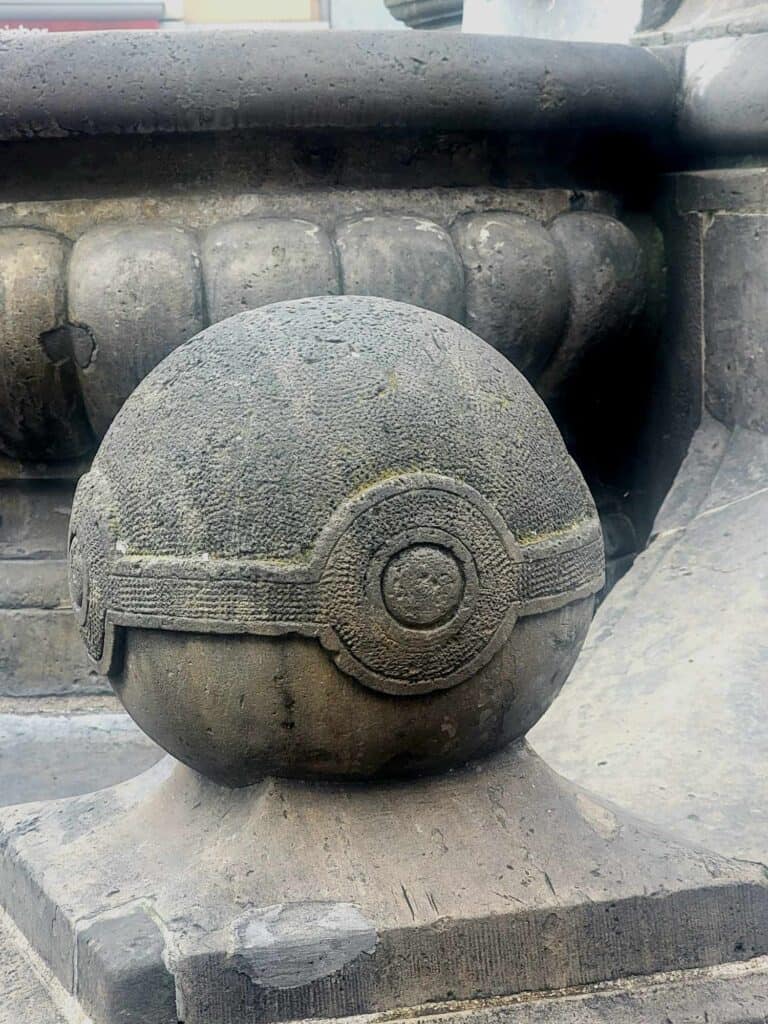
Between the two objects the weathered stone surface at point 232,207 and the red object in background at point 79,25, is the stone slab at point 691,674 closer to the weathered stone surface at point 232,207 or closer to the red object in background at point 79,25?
the weathered stone surface at point 232,207

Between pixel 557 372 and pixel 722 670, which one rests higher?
pixel 557 372

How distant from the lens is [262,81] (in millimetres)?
3535

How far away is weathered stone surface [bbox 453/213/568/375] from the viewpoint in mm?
3736

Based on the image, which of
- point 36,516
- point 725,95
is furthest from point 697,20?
point 36,516

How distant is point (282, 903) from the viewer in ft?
6.97

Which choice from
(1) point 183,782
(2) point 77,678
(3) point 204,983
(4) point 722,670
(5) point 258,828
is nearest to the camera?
(3) point 204,983

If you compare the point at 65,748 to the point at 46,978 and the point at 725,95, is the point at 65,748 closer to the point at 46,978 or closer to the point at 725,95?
the point at 46,978

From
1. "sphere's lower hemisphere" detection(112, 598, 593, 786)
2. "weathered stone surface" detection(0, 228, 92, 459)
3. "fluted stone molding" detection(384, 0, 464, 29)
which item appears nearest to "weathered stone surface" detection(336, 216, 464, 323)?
"weathered stone surface" detection(0, 228, 92, 459)

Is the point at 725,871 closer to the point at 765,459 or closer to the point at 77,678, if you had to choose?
the point at 765,459

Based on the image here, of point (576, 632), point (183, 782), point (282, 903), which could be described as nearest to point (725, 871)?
point (576, 632)

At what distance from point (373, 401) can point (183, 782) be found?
70 cm

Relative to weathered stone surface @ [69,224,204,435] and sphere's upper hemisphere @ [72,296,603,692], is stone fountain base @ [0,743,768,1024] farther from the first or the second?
weathered stone surface @ [69,224,204,435]

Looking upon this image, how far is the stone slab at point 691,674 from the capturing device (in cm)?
277

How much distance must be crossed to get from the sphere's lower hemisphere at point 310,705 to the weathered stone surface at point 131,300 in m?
1.44
